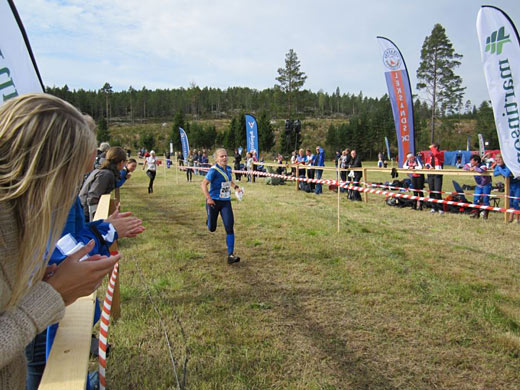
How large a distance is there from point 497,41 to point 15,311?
25.0ft

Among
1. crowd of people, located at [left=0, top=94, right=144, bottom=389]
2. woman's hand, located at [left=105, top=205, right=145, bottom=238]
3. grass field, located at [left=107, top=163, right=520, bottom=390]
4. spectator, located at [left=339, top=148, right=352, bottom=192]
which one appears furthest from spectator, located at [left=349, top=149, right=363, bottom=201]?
crowd of people, located at [left=0, top=94, right=144, bottom=389]

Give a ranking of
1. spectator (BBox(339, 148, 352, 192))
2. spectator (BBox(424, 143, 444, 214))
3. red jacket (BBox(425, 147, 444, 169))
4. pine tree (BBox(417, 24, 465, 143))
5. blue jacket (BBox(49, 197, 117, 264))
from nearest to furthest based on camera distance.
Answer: blue jacket (BBox(49, 197, 117, 264)) < spectator (BBox(424, 143, 444, 214)) < red jacket (BBox(425, 147, 444, 169)) < spectator (BBox(339, 148, 352, 192)) < pine tree (BBox(417, 24, 465, 143))

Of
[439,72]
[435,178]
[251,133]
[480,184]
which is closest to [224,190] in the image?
[435,178]

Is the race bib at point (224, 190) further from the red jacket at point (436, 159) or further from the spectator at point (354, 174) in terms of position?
the spectator at point (354, 174)

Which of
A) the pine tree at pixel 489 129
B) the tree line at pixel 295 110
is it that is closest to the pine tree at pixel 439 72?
the tree line at pixel 295 110

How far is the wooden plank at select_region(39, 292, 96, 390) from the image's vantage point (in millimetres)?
1095

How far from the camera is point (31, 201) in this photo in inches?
32.9

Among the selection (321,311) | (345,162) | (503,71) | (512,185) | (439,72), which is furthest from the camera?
(439,72)

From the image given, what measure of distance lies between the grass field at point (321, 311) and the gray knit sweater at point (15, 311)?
2180 millimetres

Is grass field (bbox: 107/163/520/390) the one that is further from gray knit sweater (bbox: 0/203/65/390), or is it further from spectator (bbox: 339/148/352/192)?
spectator (bbox: 339/148/352/192)

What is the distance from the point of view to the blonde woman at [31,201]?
2.65 ft

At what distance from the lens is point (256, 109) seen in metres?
118

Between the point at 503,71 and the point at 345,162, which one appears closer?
the point at 503,71

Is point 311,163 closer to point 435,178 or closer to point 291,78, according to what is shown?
point 435,178
